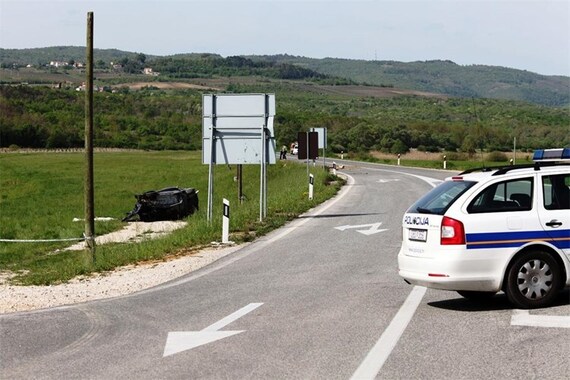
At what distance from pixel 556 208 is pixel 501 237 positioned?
82 centimetres

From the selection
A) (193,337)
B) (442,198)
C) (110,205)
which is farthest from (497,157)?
(193,337)

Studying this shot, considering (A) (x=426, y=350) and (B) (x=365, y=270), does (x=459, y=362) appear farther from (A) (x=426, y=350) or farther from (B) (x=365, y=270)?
(B) (x=365, y=270)

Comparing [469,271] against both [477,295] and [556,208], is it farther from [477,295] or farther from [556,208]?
[556,208]

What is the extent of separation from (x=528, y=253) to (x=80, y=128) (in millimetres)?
121150

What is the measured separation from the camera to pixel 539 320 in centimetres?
1023

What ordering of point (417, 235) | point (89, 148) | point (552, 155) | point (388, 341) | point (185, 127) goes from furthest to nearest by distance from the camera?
point (185, 127)
point (89, 148)
point (552, 155)
point (417, 235)
point (388, 341)

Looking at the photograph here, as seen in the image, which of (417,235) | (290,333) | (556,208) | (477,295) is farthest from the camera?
(477,295)

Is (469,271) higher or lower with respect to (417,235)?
lower

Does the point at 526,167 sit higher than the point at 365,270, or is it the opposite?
the point at 526,167

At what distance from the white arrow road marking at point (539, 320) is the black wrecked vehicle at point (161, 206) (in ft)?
81.7

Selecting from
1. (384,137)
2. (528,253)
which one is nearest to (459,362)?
(528,253)

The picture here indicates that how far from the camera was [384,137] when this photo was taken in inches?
4203

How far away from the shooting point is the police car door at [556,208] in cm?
1090

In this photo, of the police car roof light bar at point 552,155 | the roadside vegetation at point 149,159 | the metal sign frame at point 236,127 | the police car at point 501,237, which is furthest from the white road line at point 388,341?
the metal sign frame at point 236,127
